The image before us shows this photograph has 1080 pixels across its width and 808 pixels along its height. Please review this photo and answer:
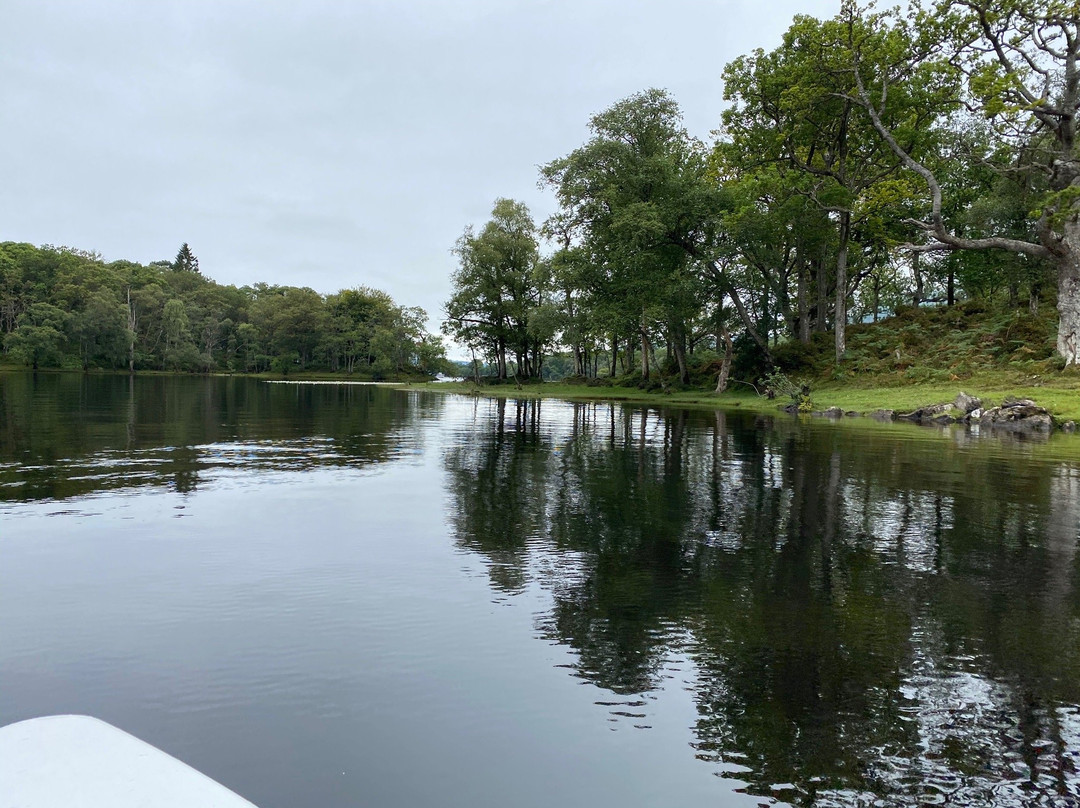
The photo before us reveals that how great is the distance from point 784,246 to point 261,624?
163 ft

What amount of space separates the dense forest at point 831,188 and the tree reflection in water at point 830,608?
23558 millimetres

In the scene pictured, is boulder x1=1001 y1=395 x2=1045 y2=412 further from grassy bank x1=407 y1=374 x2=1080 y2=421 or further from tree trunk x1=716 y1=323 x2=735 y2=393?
tree trunk x1=716 y1=323 x2=735 y2=393

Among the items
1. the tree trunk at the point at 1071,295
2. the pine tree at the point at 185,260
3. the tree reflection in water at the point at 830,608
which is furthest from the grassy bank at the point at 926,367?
the pine tree at the point at 185,260

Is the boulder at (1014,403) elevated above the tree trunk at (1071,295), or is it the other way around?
the tree trunk at (1071,295)

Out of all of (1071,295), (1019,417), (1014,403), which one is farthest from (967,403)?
(1071,295)

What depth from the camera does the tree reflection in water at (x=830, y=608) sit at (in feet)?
11.8

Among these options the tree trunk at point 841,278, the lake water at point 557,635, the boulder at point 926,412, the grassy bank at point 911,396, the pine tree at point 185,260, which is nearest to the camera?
the lake water at point 557,635

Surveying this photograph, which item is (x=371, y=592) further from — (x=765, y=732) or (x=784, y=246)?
(x=784, y=246)

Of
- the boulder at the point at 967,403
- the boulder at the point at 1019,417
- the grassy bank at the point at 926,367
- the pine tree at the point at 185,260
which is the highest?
the pine tree at the point at 185,260

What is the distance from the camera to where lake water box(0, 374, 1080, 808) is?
3469 millimetres

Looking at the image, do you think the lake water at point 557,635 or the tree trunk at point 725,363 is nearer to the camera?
the lake water at point 557,635

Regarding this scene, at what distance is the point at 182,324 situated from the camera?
111438 millimetres

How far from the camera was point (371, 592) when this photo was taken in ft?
19.9

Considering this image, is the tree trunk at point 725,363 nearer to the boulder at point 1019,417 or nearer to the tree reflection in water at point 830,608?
the boulder at point 1019,417
